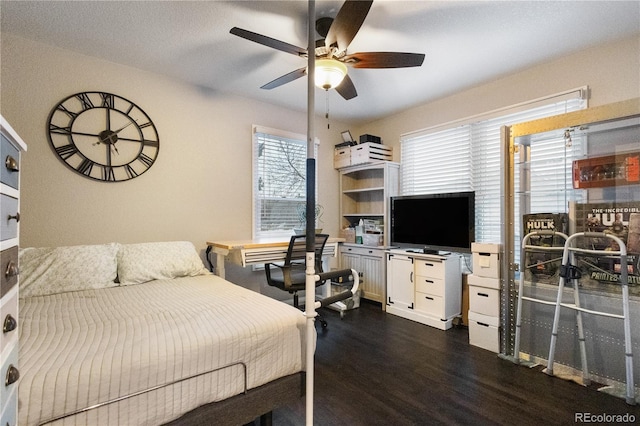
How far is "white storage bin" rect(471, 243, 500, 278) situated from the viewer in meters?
2.54

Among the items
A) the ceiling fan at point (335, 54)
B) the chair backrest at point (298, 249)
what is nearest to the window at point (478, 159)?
the ceiling fan at point (335, 54)

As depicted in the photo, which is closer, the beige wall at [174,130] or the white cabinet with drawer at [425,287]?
the beige wall at [174,130]

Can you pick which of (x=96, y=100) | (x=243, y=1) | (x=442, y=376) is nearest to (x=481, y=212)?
(x=442, y=376)

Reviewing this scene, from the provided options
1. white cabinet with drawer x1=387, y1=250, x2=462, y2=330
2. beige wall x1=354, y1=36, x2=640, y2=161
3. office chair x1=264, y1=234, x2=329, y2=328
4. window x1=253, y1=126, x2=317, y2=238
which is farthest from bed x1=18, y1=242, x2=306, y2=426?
beige wall x1=354, y1=36, x2=640, y2=161

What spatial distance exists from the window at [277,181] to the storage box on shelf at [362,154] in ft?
1.88

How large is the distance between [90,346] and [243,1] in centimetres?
207

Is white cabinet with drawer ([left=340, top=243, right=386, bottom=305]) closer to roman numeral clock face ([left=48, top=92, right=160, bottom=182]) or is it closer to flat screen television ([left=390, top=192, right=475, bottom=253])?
flat screen television ([left=390, top=192, right=475, bottom=253])

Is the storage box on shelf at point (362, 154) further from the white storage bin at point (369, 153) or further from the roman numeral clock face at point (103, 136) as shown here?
the roman numeral clock face at point (103, 136)

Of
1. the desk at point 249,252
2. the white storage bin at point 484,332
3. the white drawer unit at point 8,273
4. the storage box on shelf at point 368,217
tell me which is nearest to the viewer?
the white drawer unit at point 8,273

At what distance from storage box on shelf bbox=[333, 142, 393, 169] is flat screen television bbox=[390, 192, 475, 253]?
2.07ft

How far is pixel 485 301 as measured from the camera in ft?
8.50

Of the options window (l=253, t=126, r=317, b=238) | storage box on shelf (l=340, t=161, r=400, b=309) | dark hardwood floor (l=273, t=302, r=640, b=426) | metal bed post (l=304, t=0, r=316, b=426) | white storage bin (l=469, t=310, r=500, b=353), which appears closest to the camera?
metal bed post (l=304, t=0, r=316, b=426)

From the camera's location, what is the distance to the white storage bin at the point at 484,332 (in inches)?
97.8

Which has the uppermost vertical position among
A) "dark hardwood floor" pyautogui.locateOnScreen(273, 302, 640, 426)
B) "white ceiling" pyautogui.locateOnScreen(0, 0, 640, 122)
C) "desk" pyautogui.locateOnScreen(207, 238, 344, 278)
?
"white ceiling" pyautogui.locateOnScreen(0, 0, 640, 122)
